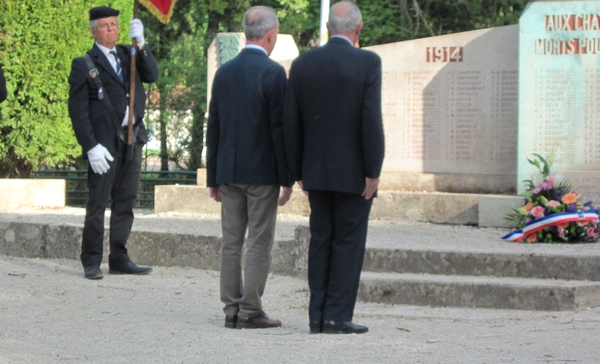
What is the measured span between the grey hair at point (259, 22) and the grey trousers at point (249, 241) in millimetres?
836

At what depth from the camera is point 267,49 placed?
19.3 ft

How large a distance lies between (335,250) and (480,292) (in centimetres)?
154

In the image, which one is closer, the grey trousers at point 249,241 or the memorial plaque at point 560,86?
the grey trousers at point 249,241

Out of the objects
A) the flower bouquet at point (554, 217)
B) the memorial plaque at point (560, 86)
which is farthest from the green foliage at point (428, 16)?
A: the flower bouquet at point (554, 217)

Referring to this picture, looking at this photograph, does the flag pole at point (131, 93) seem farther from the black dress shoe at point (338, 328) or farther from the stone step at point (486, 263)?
the black dress shoe at point (338, 328)

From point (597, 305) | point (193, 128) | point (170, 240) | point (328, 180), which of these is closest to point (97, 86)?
point (170, 240)

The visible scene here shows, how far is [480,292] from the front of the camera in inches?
268

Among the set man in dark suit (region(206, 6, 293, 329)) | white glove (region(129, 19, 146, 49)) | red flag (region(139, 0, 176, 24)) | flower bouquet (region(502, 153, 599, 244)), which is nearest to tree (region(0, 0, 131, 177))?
red flag (region(139, 0, 176, 24))

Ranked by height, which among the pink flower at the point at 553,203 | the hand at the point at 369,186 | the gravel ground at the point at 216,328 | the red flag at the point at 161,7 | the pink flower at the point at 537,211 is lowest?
the gravel ground at the point at 216,328

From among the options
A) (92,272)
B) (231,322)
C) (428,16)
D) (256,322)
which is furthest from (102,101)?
(428,16)

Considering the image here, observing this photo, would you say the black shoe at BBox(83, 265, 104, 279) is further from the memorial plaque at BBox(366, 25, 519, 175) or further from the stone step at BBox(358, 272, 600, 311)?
the memorial plaque at BBox(366, 25, 519, 175)

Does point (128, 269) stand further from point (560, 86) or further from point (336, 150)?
point (560, 86)

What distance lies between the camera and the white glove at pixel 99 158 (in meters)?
7.46

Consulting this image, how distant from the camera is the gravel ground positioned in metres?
5.03
